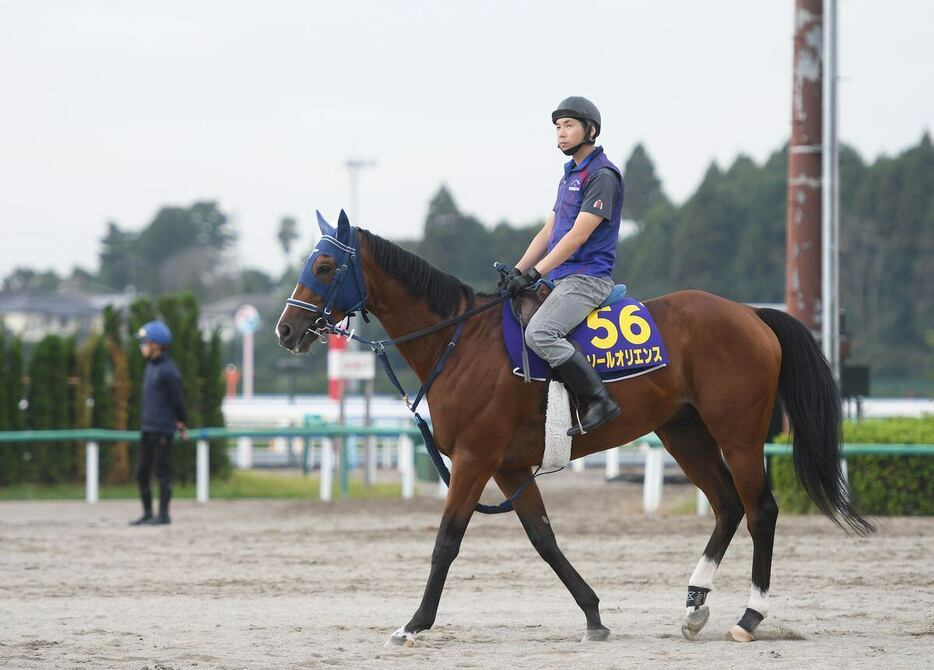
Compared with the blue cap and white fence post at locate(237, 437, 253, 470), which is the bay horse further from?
white fence post at locate(237, 437, 253, 470)

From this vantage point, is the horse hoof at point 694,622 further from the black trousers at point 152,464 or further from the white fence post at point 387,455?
the white fence post at point 387,455

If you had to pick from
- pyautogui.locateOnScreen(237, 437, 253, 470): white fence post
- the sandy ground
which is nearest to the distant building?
pyautogui.locateOnScreen(237, 437, 253, 470): white fence post

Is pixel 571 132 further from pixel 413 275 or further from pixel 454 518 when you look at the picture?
pixel 454 518

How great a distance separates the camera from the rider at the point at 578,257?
22.1 feet

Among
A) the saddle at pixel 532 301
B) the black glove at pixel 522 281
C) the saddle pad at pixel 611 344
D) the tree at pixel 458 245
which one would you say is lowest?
the saddle pad at pixel 611 344

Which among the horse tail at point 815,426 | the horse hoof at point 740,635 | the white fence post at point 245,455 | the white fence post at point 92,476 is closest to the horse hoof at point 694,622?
the horse hoof at point 740,635

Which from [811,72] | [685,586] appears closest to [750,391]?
[685,586]

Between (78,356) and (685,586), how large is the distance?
38.7 feet

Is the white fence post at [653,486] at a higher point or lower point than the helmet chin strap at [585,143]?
lower

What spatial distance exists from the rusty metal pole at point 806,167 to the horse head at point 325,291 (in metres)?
8.08

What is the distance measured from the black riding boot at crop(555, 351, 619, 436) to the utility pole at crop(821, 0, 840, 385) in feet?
24.9

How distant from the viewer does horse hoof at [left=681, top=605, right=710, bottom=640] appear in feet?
21.9

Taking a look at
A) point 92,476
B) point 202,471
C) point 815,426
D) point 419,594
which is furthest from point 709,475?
point 92,476

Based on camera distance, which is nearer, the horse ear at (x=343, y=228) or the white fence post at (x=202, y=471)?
the horse ear at (x=343, y=228)
